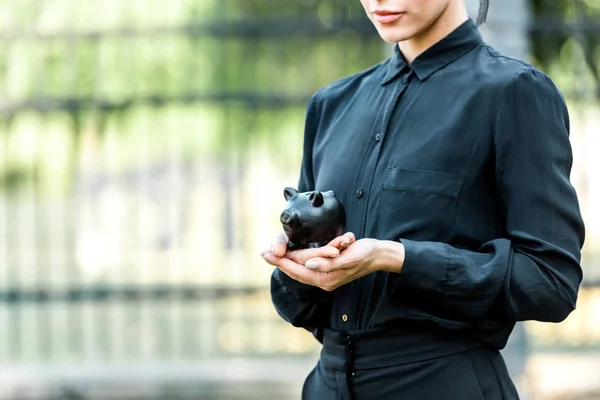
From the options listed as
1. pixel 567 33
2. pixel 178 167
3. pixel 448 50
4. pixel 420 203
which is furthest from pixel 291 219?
pixel 567 33

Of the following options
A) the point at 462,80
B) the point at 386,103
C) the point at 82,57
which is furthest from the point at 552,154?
the point at 82,57

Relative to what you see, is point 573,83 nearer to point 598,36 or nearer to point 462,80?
point 598,36

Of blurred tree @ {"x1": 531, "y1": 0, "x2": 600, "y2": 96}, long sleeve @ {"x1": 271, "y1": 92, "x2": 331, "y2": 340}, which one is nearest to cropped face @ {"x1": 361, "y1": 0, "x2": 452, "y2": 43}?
long sleeve @ {"x1": 271, "y1": 92, "x2": 331, "y2": 340}

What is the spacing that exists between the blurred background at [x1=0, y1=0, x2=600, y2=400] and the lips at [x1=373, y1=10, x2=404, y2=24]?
396 cm

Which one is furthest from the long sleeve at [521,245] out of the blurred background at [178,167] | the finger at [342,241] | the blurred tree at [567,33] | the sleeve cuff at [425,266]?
the blurred tree at [567,33]

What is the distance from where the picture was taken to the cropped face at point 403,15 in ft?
7.29

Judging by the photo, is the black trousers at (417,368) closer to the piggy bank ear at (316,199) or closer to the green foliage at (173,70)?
the piggy bank ear at (316,199)

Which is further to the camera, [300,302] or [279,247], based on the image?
[300,302]

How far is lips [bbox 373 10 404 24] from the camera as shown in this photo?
7.30ft

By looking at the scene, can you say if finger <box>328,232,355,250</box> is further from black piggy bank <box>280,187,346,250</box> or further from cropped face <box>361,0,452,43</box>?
cropped face <box>361,0,452,43</box>

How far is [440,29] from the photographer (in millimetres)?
2322

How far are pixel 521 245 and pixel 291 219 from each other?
43 cm

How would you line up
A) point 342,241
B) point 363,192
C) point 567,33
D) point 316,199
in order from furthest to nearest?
point 567,33 < point 363,192 < point 316,199 < point 342,241

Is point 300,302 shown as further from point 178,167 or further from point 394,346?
point 178,167
